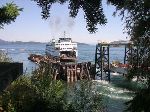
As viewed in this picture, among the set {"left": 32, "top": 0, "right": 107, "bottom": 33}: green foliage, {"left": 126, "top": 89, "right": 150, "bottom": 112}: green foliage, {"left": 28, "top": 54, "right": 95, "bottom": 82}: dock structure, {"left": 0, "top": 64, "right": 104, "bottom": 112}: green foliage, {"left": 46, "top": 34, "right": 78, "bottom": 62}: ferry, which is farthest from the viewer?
{"left": 46, "top": 34, "right": 78, "bottom": 62}: ferry

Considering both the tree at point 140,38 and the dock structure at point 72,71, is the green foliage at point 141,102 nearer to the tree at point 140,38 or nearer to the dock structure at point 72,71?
the tree at point 140,38

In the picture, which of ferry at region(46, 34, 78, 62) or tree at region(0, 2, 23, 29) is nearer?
tree at region(0, 2, 23, 29)

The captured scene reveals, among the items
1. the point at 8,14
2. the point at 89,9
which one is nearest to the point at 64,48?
the point at 8,14

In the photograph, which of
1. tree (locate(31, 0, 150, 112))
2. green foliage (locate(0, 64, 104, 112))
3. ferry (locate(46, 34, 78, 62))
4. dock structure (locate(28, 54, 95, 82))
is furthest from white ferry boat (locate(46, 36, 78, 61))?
tree (locate(31, 0, 150, 112))

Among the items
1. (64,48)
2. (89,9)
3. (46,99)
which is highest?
(89,9)

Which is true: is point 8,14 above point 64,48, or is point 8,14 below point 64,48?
above

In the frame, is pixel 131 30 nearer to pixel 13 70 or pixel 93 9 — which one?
pixel 93 9

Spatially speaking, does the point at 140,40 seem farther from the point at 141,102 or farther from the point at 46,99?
the point at 46,99

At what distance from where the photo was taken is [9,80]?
651cm

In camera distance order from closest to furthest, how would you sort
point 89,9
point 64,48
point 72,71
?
point 89,9
point 72,71
point 64,48

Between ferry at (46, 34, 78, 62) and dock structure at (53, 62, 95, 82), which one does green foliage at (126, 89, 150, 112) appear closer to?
dock structure at (53, 62, 95, 82)

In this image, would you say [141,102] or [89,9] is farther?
[141,102]

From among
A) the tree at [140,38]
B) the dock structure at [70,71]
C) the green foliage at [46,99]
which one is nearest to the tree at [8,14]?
the tree at [140,38]

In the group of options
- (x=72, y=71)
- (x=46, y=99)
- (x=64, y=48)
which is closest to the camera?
(x=46, y=99)
